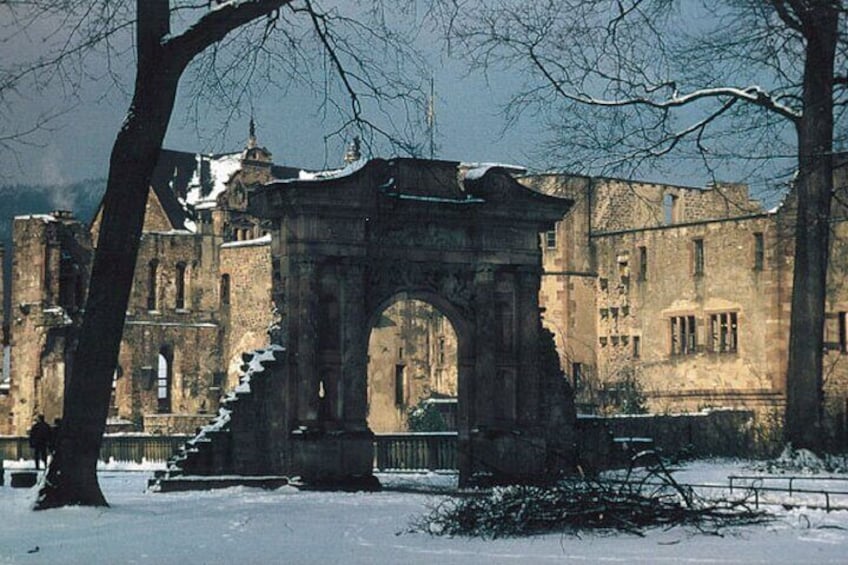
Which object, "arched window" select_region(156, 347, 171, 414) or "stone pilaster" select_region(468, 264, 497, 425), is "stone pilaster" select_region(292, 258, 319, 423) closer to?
"stone pilaster" select_region(468, 264, 497, 425)

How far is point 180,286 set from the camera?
7869 cm

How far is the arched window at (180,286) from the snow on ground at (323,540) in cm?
5656

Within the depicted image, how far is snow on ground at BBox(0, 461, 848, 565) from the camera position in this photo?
52.1 ft

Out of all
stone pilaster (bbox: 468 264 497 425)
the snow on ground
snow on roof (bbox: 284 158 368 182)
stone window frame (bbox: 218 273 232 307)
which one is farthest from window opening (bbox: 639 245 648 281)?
the snow on ground

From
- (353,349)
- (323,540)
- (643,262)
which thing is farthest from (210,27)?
(643,262)

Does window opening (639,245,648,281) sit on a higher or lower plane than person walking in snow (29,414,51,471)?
higher

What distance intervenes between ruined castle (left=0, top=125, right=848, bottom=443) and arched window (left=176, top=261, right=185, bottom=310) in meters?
0.07

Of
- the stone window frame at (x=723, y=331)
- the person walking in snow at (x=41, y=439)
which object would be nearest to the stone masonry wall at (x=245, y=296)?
the stone window frame at (x=723, y=331)

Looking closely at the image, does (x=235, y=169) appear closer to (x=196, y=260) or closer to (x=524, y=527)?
(x=196, y=260)

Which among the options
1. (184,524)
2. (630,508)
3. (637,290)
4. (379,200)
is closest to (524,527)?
(630,508)

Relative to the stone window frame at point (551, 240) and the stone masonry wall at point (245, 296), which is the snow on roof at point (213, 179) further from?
the stone window frame at point (551, 240)

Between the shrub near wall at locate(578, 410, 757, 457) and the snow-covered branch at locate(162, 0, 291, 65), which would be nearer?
the snow-covered branch at locate(162, 0, 291, 65)

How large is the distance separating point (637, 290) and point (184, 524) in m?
41.7

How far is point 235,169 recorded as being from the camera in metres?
86.3
